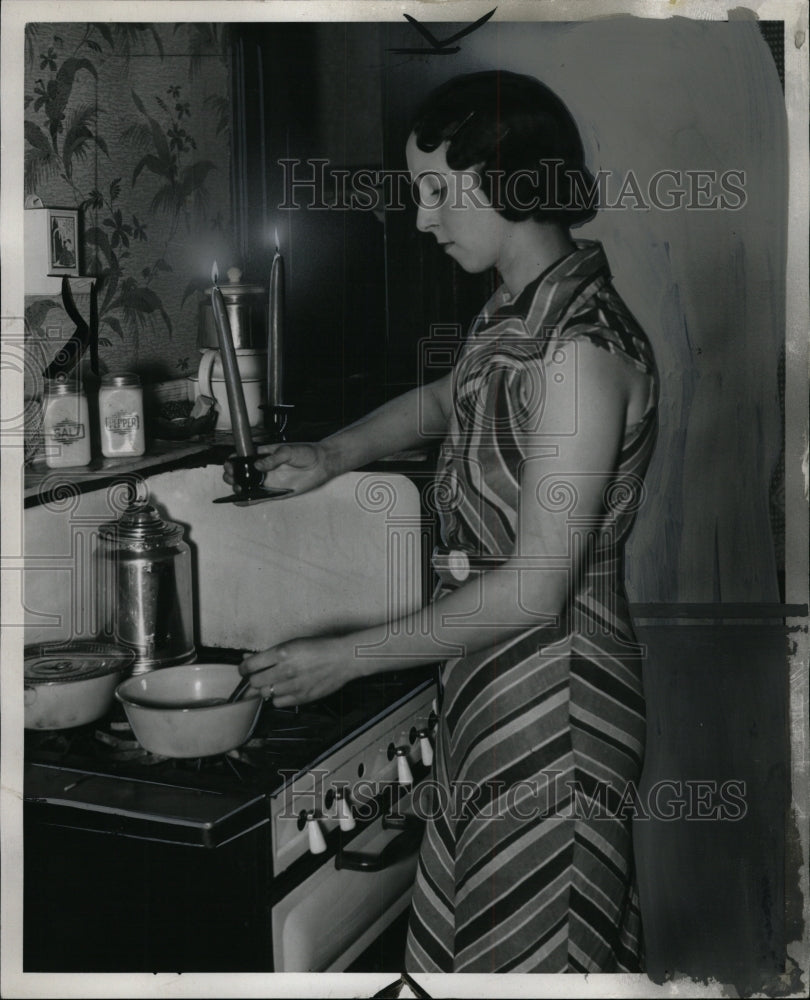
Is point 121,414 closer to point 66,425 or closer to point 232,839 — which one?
point 66,425

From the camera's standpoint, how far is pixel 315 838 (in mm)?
1246

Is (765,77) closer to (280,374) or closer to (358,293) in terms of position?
(358,293)

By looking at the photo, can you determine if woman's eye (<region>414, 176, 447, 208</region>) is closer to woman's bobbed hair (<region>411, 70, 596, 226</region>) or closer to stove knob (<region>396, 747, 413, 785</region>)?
woman's bobbed hair (<region>411, 70, 596, 226</region>)

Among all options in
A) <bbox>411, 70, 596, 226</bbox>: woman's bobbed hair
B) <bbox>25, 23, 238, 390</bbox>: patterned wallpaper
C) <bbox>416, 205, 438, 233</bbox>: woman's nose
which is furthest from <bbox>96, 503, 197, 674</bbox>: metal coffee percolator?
<bbox>411, 70, 596, 226</bbox>: woman's bobbed hair

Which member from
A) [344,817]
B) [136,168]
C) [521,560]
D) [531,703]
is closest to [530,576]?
[521,560]

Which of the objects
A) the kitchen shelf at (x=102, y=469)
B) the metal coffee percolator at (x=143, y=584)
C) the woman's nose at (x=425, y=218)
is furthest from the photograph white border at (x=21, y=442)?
the woman's nose at (x=425, y=218)

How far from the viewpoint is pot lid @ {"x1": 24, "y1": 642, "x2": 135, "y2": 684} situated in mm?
1335

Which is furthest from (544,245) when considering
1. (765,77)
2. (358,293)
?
(765,77)

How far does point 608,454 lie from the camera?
4.24 ft

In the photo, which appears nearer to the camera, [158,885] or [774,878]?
[158,885]

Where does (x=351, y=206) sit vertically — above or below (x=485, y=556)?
above

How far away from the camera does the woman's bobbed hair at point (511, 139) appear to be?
130cm

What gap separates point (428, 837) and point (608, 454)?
562 mm

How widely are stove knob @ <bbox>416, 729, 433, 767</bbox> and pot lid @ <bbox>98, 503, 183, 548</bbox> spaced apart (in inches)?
16.7
